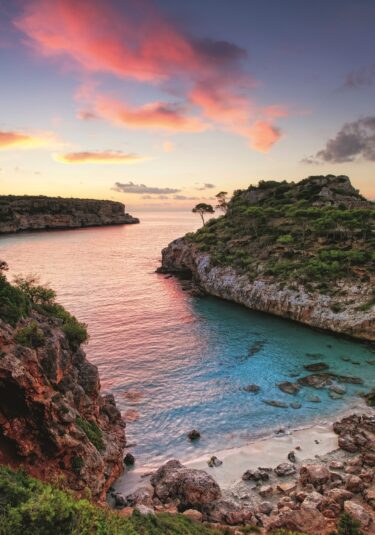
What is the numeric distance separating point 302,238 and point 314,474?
1976 inches

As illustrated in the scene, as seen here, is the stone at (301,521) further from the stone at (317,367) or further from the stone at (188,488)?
the stone at (317,367)

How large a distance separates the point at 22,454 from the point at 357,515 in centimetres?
1549

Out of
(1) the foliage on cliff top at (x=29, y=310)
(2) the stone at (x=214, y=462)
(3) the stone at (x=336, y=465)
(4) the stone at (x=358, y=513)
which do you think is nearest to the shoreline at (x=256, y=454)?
(2) the stone at (x=214, y=462)

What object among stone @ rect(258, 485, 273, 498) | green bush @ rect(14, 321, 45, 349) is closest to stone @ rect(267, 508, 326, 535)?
stone @ rect(258, 485, 273, 498)

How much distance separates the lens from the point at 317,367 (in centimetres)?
3609

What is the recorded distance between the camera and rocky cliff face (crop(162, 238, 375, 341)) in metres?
43.2

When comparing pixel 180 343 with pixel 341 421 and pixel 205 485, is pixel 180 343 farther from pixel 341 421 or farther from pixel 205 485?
pixel 205 485

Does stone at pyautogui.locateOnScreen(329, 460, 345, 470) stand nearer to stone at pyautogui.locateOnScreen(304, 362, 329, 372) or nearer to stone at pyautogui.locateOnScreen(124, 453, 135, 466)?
stone at pyautogui.locateOnScreen(124, 453, 135, 466)

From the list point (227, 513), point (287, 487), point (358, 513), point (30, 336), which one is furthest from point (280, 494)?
point (30, 336)

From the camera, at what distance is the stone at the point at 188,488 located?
1770 centimetres

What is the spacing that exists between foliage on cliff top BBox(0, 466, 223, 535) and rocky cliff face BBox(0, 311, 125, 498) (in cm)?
271

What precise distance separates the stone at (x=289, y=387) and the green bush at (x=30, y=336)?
22.9 m

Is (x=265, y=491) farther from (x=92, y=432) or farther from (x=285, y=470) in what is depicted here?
(x=92, y=432)

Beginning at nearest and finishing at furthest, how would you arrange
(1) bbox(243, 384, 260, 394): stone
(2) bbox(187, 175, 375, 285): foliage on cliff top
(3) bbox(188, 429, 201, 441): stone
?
(3) bbox(188, 429, 201, 441): stone → (1) bbox(243, 384, 260, 394): stone → (2) bbox(187, 175, 375, 285): foliage on cliff top
